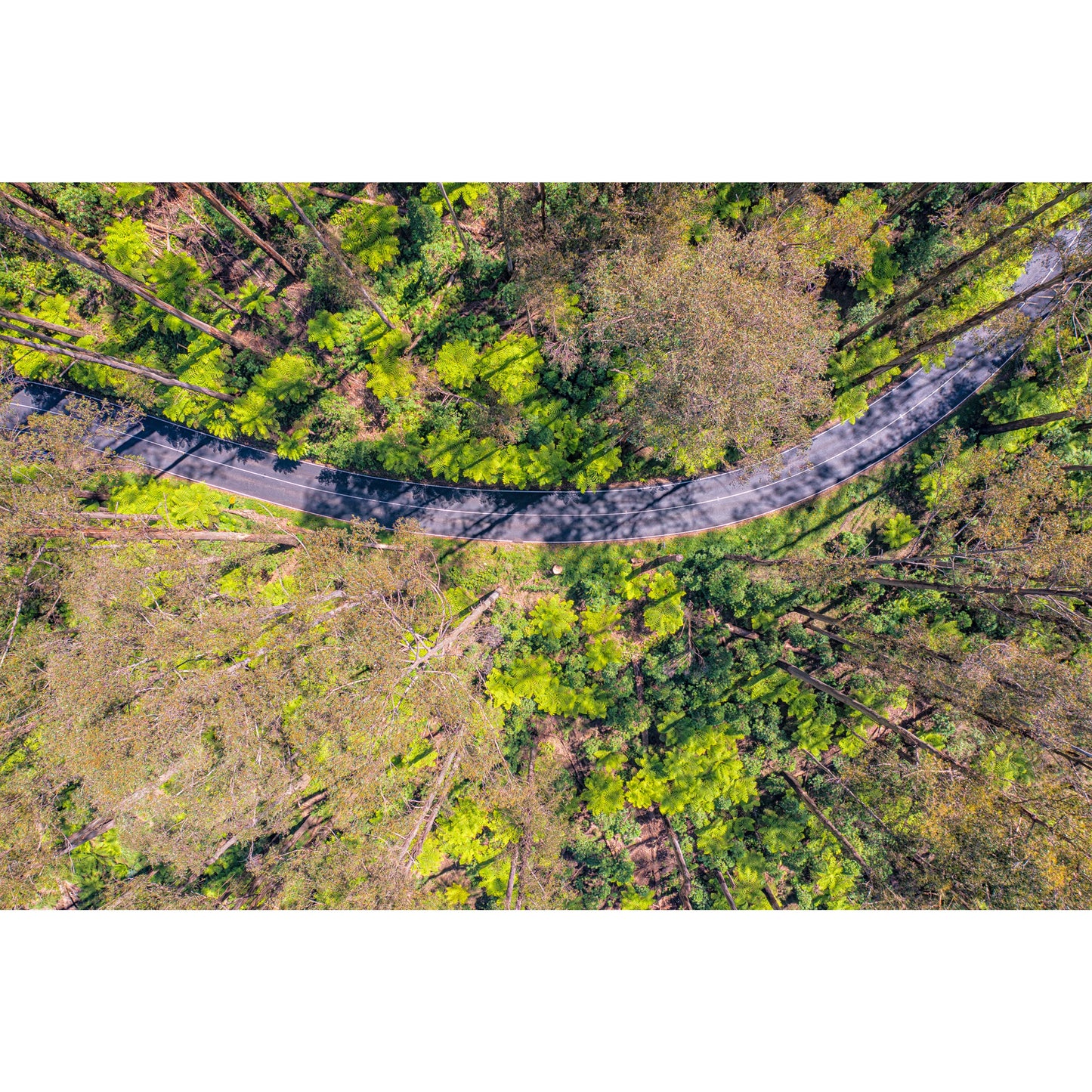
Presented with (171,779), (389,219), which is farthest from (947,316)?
(171,779)

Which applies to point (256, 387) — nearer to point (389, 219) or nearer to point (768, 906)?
point (389, 219)

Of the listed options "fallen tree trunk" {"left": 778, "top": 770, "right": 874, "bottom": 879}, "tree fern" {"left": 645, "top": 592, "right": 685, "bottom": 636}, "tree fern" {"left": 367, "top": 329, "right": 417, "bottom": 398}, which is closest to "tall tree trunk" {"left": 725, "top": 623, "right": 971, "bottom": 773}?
"tree fern" {"left": 645, "top": 592, "right": 685, "bottom": 636}

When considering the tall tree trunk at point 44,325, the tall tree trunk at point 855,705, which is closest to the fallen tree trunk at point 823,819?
the tall tree trunk at point 855,705

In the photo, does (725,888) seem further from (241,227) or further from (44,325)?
(44,325)

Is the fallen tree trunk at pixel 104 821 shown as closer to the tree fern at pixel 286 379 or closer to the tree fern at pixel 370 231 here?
the tree fern at pixel 286 379

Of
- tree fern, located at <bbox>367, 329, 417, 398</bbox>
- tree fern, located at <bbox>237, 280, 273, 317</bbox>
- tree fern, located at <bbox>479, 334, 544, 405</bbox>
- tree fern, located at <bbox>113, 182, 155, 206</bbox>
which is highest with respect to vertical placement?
tree fern, located at <bbox>113, 182, 155, 206</bbox>

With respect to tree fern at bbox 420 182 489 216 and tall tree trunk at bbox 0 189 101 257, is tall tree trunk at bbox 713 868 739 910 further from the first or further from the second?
tall tree trunk at bbox 0 189 101 257
